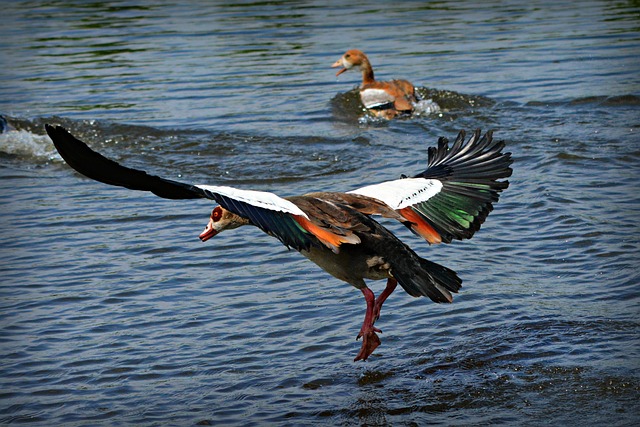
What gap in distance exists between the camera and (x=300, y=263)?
7.62 m

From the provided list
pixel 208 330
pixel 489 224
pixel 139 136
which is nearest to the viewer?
pixel 208 330

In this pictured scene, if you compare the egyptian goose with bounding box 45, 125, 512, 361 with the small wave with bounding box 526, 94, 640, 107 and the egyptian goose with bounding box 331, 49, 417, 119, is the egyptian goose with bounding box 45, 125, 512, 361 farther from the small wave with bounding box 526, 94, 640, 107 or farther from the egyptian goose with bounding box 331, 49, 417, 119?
the small wave with bounding box 526, 94, 640, 107

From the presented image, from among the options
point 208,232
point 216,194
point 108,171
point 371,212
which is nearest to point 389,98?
point 208,232

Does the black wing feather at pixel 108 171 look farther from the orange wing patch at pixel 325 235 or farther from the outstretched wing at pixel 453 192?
the outstretched wing at pixel 453 192

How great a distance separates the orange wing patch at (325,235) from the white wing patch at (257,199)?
1.5 inches

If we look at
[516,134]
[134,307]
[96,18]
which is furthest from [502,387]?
[96,18]

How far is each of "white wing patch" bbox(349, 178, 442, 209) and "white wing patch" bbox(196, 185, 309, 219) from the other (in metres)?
1.02

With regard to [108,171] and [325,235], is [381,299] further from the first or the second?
[108,171]

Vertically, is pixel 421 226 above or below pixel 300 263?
above

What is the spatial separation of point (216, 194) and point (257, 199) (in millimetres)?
246

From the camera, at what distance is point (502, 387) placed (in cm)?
539

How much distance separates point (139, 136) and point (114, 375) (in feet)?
21.5

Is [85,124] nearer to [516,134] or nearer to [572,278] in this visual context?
[516,134]

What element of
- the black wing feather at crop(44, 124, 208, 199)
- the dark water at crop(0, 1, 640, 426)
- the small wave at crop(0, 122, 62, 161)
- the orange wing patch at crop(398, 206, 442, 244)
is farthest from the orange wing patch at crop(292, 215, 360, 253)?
the small wave at crop(0, 122, 62, 161)
